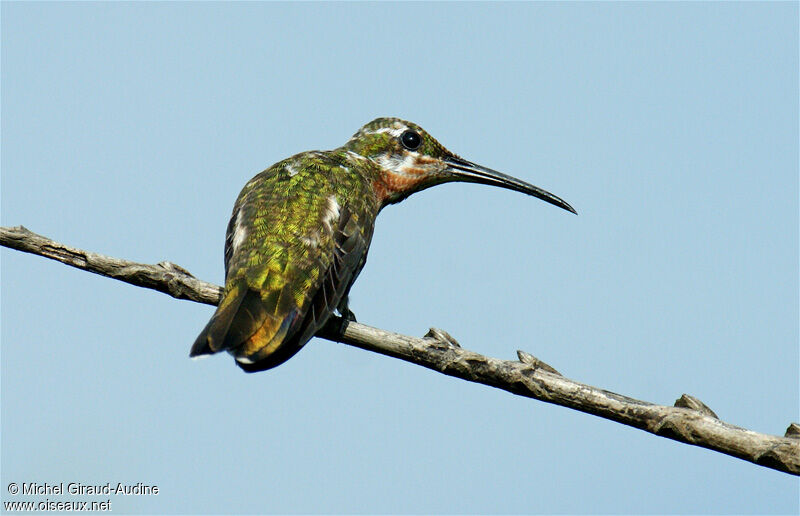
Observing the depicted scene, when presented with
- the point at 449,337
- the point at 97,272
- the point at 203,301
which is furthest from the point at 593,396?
the point at 97,272

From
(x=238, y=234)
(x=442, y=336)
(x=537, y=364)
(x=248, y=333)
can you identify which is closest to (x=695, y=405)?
(x=537, y=364)

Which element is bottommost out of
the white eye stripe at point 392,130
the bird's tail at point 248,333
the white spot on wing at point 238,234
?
the bird's tail at point 248,333

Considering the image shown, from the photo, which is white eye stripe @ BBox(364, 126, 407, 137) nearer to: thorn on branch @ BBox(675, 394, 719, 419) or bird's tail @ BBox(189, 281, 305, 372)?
bird's tail @ BBox(189, 281, 305, 372)

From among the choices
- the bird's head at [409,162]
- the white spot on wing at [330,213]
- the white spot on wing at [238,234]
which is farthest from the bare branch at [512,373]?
the bird's head at [409,162]

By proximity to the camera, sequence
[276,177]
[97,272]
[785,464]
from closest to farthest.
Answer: [785,464] < [97,272] < [276,177]

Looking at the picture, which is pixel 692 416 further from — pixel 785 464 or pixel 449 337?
pixel 449 337

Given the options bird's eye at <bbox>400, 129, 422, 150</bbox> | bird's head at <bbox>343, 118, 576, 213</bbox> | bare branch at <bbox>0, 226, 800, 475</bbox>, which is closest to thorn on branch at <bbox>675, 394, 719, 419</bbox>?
bare branch at <bbox>0, 226, 800, 475</bbox>

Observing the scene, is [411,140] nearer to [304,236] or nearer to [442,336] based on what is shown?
[304,236]

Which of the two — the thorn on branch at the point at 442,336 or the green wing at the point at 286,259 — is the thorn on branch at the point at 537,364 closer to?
the thorn on branch at the point at 442,336

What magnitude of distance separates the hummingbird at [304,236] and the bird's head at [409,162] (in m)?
0.01

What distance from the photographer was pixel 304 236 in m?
9.23

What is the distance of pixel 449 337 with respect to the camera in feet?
24.3

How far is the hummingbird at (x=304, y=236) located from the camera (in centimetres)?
813

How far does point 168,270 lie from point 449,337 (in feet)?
8.29
